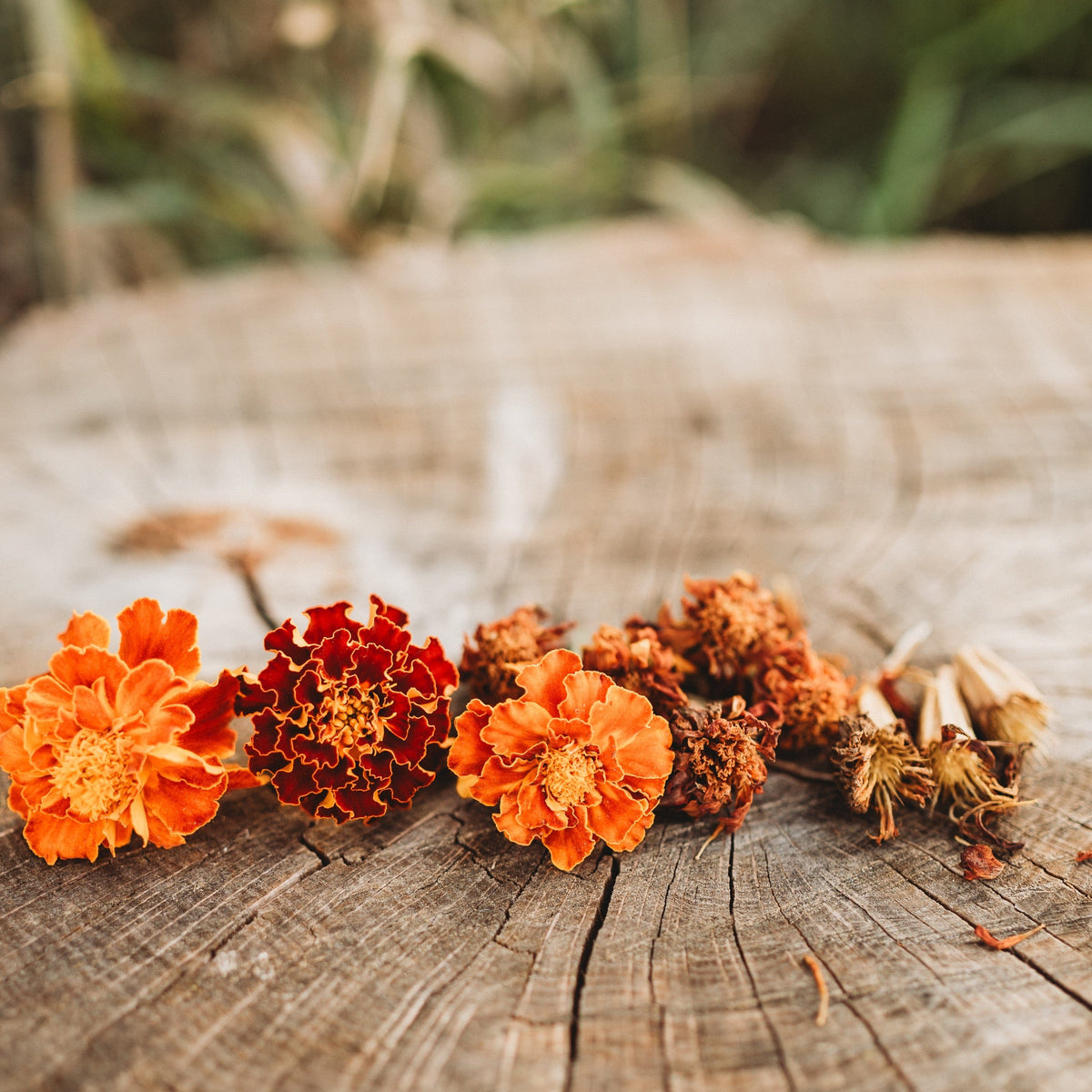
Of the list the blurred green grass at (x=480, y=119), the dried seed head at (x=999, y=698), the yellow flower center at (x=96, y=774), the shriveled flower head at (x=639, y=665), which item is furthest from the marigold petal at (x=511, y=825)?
the blurred green grass at (x=480, y=119)

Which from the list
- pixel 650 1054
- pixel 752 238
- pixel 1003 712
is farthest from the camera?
pixel 752 238

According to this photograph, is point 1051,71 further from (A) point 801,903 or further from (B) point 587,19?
(A) point 801,903

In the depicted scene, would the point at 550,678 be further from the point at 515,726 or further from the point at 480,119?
the point at 480,119

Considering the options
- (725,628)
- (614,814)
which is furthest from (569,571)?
(614,814)

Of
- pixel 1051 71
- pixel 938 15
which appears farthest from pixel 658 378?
pixel 1051 71

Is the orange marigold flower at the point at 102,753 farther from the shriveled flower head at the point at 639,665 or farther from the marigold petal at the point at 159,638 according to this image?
the shriveled flower head at the point at 639,665

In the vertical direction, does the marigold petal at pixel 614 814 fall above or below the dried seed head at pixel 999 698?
below

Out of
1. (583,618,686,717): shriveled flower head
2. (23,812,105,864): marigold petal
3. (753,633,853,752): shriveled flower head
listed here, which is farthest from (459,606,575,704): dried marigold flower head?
(23,812,105,864): marigold petal
